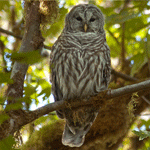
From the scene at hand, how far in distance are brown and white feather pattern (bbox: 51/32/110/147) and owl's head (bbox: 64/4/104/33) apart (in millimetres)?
305

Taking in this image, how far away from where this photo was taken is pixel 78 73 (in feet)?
10.3

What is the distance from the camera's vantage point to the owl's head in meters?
3.78

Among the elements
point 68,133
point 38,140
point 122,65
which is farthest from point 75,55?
point 122,65

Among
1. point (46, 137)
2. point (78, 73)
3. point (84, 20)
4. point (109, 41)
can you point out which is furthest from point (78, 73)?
point (109, 41)

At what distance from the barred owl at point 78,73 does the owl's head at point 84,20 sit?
0.04 metres

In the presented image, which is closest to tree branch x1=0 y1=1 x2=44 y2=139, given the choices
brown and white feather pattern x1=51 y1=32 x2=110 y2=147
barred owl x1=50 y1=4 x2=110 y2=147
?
brown and white feather pattern x1=51 y1=32 x2=110 y2=147

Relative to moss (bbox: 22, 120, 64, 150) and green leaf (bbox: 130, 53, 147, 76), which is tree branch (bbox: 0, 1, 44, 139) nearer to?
moss (bbox: 22, 120, 64, 150)

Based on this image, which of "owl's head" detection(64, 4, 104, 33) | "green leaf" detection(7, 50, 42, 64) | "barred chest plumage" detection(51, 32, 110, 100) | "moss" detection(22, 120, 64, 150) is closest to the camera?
"green leaf" detection(7, 50, 42, 64)

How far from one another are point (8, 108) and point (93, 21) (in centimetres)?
295

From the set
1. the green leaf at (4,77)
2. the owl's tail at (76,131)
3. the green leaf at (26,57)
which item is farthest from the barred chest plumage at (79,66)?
the green leaf at (26,57)

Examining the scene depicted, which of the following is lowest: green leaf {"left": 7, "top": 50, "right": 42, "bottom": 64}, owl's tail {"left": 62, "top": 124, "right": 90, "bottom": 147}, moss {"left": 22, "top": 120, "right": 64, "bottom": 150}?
moss {"left": 22, "top": 120, "right": 64, "bottom": 150}

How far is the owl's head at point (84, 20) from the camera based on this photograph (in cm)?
378

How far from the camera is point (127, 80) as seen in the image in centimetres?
426

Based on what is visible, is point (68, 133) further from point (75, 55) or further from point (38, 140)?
point (75, 55)
